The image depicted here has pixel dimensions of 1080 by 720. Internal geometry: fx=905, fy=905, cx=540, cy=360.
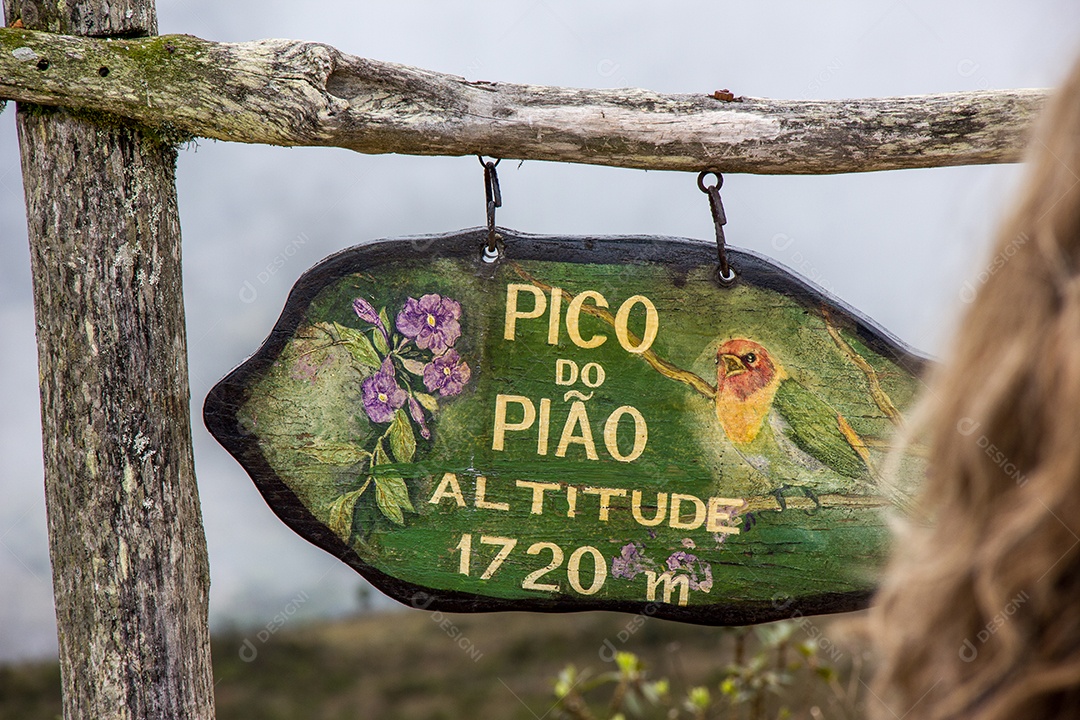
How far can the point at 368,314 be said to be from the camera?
A: 56.6 inches

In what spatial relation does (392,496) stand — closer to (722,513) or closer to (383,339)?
(383,339)

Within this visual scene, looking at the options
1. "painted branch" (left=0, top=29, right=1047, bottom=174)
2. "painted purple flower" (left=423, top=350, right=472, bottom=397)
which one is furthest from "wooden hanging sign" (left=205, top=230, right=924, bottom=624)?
"painted branch" (left=0, top=29, right=1047, bottom=174)

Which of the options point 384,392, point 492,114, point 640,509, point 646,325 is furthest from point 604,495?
point 492,114

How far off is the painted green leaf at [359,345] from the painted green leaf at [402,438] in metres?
0.09

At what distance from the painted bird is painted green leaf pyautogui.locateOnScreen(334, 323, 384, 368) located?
21.6 inches

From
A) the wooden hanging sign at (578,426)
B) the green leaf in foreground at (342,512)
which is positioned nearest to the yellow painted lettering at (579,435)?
the wooden hanging sign at (578,426)

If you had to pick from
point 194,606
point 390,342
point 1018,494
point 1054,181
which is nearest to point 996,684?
point 1018,494

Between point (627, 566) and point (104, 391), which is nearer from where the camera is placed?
point (104, 391)

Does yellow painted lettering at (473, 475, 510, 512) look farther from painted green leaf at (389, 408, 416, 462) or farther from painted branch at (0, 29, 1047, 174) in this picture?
painted branch at (0, 29, 1047, 174)

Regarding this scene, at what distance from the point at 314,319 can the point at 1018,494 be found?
3.76 ft

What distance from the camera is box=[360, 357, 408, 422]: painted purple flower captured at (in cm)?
144

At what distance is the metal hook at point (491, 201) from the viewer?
1.42m

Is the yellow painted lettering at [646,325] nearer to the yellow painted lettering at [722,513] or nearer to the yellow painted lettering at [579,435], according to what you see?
the yellow painted lettering at [579,435]

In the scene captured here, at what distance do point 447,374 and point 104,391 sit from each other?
510 mm
